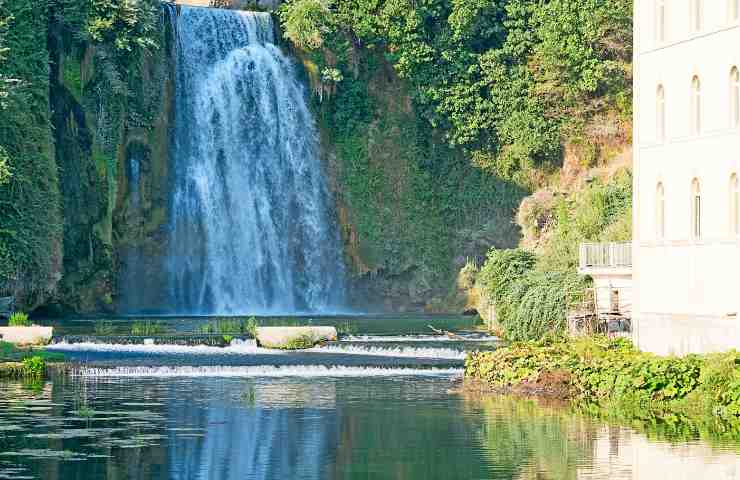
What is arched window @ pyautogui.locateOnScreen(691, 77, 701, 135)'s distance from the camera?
47.2 m

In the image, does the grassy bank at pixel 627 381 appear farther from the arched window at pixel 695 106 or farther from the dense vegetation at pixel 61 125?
the dense vegetation at pixel 61 125

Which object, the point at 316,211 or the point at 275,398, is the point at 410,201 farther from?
the point at 275,398

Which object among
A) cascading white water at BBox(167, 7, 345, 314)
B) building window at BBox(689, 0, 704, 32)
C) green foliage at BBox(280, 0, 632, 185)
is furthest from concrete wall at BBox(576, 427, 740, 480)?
green foliage at BBox(280, 0, 632, 185)

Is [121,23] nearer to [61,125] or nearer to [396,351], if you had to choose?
[61,125]

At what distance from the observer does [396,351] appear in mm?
57531

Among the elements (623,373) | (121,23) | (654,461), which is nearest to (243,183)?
(121,23)

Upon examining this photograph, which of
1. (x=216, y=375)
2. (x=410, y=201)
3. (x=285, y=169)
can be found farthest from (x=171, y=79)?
(x=216, y=375)

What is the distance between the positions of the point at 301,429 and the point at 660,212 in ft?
52.9

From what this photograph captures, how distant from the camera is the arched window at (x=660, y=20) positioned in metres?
49.8

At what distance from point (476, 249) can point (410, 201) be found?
4436 mm

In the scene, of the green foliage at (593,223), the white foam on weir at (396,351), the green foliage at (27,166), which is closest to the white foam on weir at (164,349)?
the white foam on weir at (396,351)

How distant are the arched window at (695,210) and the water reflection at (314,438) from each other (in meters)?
7.39

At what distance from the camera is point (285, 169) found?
9019cm

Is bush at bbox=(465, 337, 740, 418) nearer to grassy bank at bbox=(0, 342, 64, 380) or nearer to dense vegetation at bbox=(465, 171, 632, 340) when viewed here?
dense vegetation at bbox=(465, 171, 632, 340)
